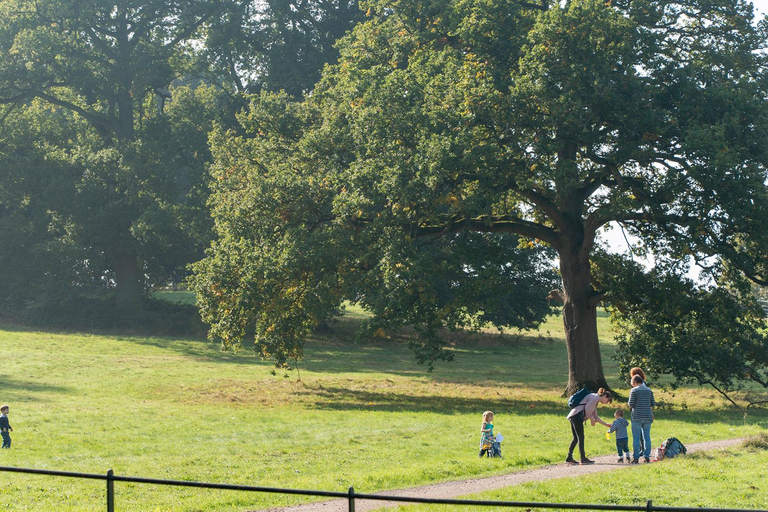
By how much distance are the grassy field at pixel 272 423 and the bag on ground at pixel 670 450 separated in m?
1.04

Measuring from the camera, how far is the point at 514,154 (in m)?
24.5

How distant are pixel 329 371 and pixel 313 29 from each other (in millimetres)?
25750

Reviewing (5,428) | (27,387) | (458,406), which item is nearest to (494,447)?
(458,406)

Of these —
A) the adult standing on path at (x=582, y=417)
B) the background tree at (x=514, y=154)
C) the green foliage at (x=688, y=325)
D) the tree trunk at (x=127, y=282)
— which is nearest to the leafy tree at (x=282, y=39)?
the tree trunk at (x=127, y=282)

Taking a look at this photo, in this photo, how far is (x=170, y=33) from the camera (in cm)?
5444

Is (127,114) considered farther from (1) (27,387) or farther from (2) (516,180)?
(2) (516,180)

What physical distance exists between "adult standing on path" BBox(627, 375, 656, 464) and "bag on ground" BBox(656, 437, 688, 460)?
0.33 metres

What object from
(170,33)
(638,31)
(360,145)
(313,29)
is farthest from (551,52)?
(170,33)

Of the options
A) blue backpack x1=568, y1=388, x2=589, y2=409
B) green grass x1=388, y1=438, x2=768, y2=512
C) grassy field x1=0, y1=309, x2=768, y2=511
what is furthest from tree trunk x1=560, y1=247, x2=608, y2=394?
green grass x1=388, y1=438, x2=768, y2=512

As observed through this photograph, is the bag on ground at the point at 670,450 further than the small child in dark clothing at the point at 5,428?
No

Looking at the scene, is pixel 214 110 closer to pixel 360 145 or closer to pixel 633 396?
pixel 360 145

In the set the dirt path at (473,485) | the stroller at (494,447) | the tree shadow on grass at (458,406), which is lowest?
the tree shadow on grass at (458,406)

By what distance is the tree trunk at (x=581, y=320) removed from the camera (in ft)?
91.4

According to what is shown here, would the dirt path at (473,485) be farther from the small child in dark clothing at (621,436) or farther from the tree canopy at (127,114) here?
the tree canopy at (127,114)
